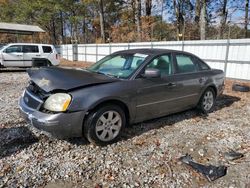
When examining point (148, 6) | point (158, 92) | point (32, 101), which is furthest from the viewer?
point (148, 6)

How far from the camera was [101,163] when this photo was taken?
122 inches

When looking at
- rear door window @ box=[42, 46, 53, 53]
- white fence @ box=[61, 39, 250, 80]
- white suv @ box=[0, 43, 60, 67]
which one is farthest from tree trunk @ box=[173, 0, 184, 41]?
white suv @ box=[0, 43, 60, 67]

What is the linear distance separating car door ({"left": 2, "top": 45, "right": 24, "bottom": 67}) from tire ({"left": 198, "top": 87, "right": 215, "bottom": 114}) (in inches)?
446

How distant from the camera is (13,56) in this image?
42.4 feet

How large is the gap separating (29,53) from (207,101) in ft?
37.1

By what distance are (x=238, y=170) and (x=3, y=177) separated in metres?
3.04

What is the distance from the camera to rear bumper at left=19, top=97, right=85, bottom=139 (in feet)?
10.2

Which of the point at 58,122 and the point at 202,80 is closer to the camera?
the point at 58,122

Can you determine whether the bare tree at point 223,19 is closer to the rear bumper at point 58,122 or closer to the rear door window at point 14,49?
the rear door window at point 14,49

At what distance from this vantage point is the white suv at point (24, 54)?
1280 centimetres

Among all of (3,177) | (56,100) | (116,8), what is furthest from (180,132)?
(116,8)

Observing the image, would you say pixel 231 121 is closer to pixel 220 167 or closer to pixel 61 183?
pixel 220 167

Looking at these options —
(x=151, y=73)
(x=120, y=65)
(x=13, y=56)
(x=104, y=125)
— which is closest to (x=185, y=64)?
(x=151, y=73)

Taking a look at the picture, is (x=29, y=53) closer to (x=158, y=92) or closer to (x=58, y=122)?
(x=158, y=92)
